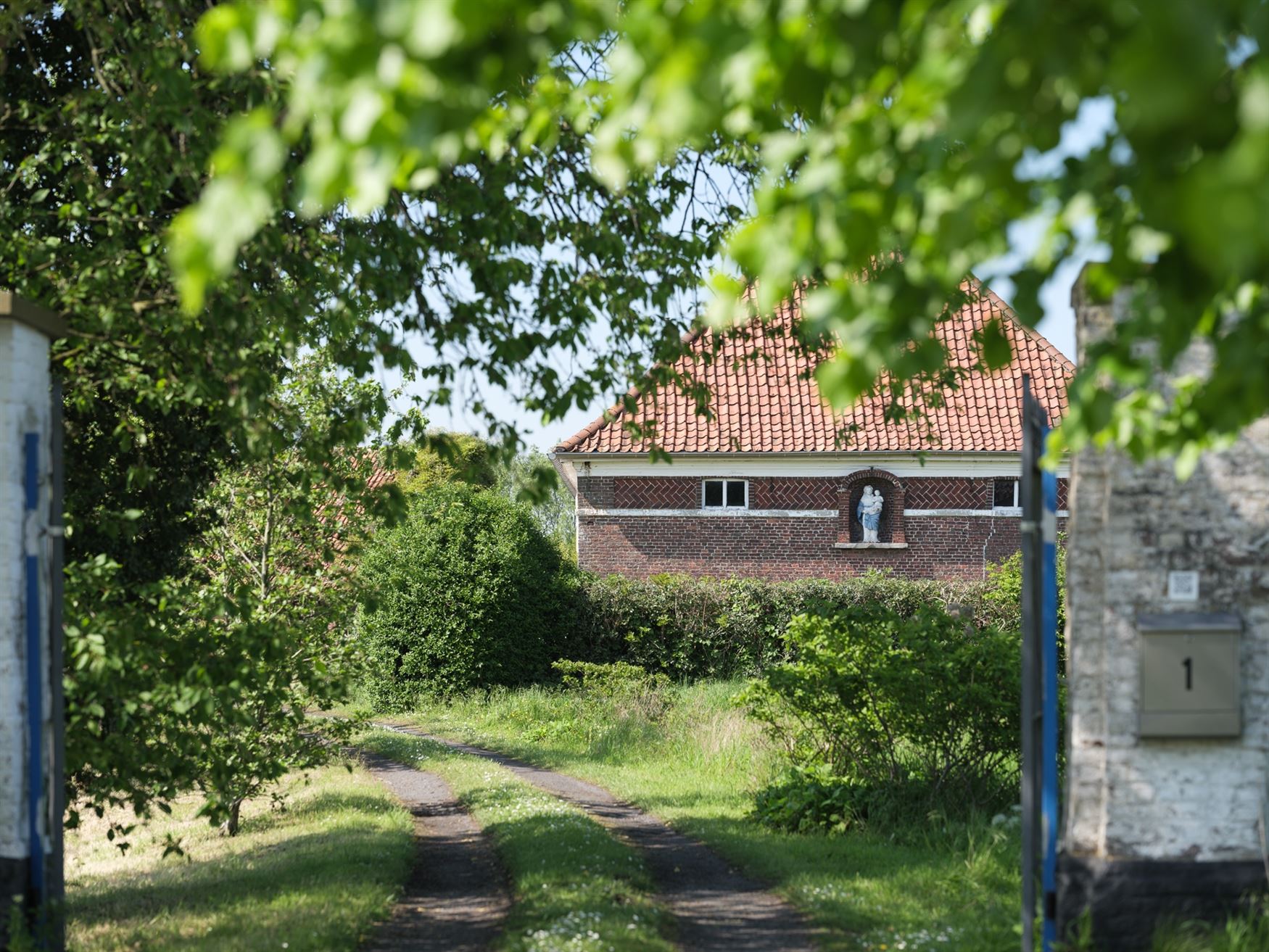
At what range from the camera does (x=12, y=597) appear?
6.52 meters

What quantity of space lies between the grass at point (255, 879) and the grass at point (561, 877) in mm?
902

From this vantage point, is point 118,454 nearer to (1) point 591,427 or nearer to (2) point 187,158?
(2) point 187,158

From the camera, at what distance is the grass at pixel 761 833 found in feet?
25.7

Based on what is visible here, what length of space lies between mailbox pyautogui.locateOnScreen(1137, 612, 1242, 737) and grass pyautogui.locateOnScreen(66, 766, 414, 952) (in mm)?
4793

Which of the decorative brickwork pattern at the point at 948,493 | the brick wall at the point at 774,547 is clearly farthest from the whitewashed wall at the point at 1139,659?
the decorative brickwork pattern at the point at 948,493

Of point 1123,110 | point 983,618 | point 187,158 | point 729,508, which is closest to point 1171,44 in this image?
point 1123,110

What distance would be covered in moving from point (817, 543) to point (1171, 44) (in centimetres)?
2404

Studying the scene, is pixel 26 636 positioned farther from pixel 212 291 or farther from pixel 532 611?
pixel 532 611

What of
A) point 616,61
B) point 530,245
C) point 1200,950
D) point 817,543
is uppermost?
point 530,245

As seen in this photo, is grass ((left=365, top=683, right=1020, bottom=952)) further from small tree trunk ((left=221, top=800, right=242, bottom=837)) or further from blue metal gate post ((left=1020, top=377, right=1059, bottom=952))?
Answer: small tree trunk ((left=221, top=800, right=242, bottom=837))

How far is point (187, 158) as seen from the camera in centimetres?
704

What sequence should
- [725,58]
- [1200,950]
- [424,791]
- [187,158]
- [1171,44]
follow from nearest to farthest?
[1171,44], [725,58], [1200,950], [187,158], [424,791]

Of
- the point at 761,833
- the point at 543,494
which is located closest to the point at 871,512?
the point at 761,833

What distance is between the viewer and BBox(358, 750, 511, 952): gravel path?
25.8ft
